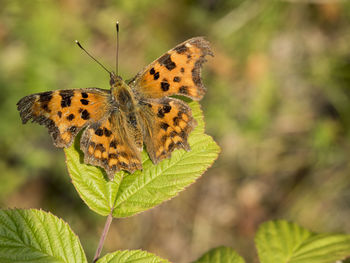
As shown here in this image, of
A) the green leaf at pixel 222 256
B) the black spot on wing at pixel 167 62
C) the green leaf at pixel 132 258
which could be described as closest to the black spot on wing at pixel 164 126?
the black spot on wing at pixel 167 62

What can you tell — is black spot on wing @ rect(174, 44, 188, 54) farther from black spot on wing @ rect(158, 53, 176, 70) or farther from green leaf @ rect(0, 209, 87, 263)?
green leaf @ rect(0, 209, 87, 263)


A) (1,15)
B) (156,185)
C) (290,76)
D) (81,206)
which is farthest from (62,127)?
(290,76)

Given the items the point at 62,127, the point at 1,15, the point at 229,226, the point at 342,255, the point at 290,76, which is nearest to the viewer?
the point at 342,255

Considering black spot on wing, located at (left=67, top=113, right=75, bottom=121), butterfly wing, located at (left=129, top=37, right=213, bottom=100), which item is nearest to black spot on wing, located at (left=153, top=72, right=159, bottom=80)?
butterfly wing, located at (left=129, top=37, right=213, bottom=100)

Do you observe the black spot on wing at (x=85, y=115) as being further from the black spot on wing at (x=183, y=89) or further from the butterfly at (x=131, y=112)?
the black spot on wing at (x=183, y=89)

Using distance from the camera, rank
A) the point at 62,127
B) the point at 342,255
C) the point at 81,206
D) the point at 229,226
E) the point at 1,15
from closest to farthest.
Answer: the point at 342,255, the point at 62,127, the point at 81,206, the point at 229,226, the point at 1,15

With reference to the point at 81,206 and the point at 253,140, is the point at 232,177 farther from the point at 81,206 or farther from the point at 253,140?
the point at 81,206

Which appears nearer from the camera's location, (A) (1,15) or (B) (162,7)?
(A) (1,15)

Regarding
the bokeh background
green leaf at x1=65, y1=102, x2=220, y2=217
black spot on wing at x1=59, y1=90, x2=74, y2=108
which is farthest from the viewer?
the bokeh background
